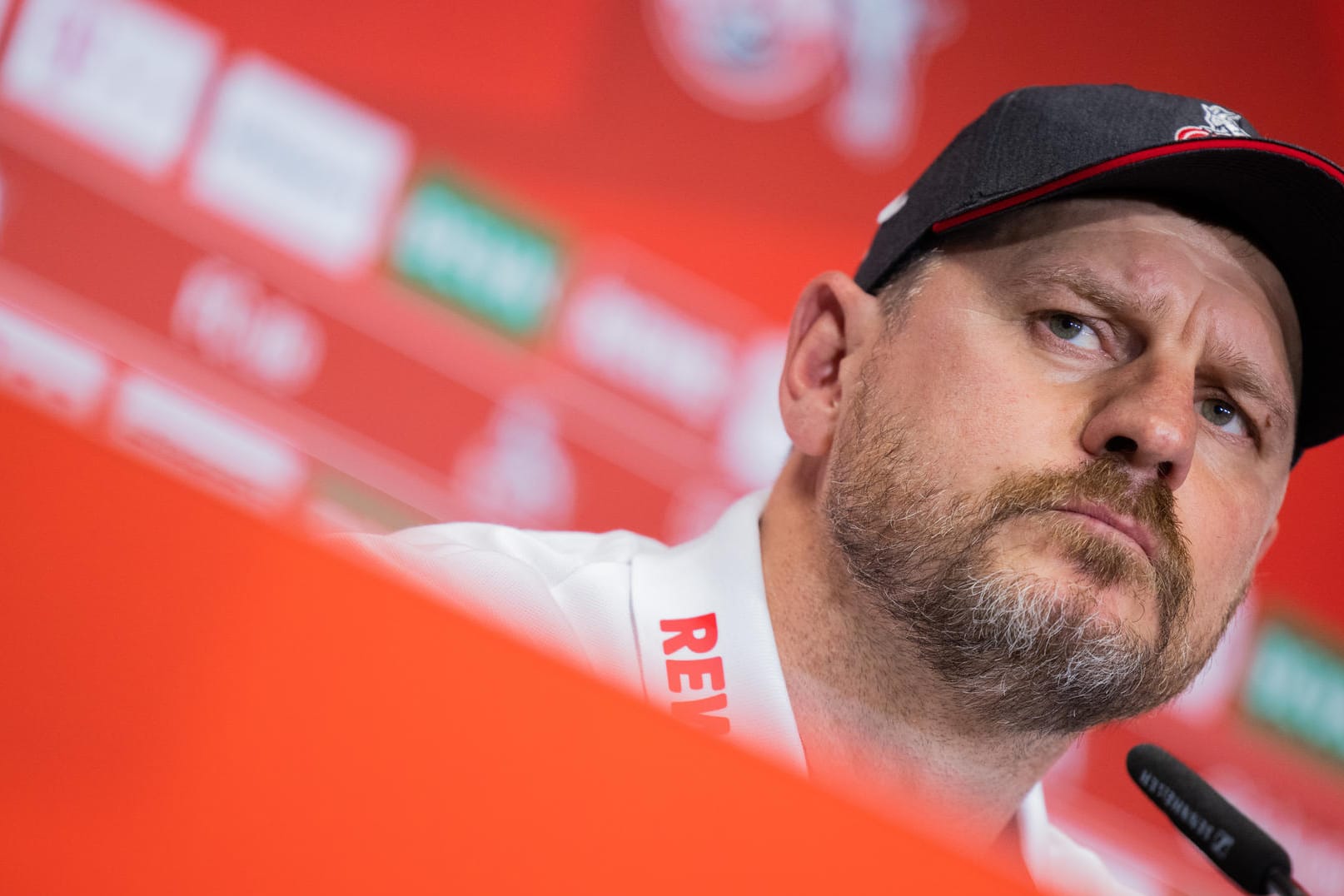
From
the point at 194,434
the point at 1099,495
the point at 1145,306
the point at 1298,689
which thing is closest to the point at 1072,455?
the point at 1099,495

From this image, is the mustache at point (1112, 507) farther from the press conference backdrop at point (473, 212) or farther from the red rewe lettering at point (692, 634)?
the press conference backdrop at point (473, 212)

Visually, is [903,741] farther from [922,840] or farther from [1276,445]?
[922,840]

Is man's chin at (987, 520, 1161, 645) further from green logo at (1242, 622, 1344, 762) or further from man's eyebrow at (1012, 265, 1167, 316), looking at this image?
green logo at (1242, 622, 1344, 762)

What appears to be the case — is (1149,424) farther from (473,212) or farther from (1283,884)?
(473,212)

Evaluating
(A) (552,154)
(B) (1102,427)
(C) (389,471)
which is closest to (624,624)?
(B) (1102,427)

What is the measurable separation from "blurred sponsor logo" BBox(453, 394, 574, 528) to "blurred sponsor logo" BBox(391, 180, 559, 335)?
0.13m

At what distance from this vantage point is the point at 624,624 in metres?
0.92

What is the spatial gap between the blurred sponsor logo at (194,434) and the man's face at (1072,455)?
88 cm

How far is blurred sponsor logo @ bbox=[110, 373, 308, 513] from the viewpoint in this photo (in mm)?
1517

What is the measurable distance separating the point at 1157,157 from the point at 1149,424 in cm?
23

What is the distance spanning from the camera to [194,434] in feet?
5.00

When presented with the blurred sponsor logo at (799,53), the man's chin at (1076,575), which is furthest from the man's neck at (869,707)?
the blurred sponsor logo at (799,53)

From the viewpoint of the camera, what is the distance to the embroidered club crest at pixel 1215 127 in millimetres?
899

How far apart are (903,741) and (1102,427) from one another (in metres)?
0.31
